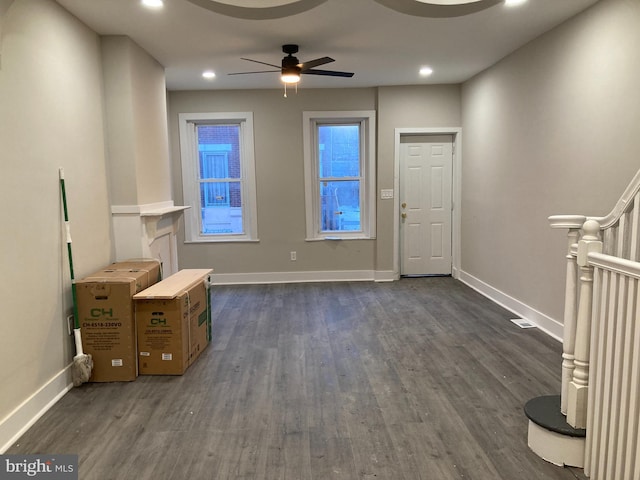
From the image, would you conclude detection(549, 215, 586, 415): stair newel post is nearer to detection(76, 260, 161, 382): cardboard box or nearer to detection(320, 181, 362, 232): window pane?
detection(76, 260, 161, 382): cardboard box

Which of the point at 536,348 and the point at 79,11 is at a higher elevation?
the point at 79,11

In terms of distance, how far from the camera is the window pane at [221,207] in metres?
6.17

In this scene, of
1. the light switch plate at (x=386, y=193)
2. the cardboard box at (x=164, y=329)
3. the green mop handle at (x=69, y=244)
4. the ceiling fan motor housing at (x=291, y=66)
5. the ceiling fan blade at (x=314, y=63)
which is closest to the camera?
the green mop handle at (x=69, y=244)

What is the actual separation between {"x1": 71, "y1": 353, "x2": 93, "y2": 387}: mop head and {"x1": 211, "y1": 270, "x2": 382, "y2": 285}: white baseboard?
3.11 metres

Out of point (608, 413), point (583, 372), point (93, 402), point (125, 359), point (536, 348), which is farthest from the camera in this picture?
point (536, 348)

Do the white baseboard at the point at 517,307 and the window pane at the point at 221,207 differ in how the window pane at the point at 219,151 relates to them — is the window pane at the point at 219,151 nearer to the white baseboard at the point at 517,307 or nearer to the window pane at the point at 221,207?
the window pane at the point at 221,207

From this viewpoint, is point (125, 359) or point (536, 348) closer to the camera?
point (125, 359)

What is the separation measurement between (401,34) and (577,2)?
130cm

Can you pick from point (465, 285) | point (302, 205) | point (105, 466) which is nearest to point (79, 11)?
point (105, 466)

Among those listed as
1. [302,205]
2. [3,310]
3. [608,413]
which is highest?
[302,205]

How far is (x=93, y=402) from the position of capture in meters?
2.84

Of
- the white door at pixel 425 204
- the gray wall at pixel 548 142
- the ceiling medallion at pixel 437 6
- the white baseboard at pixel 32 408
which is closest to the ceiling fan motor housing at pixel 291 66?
the ceiling medallion at pixel 437 6

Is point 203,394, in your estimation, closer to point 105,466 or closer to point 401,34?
point 105,466

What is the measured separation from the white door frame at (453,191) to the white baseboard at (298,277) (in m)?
0.40
